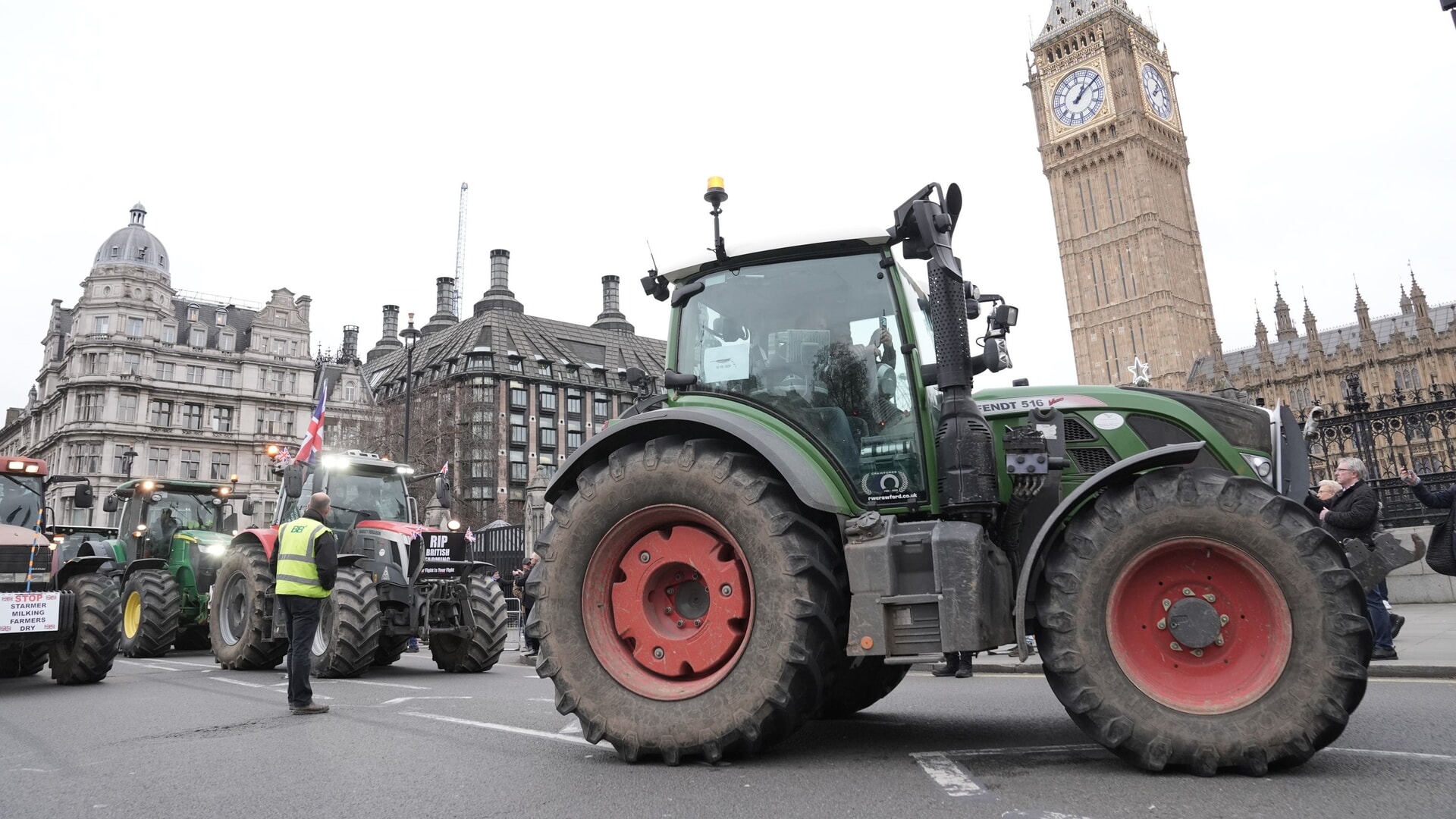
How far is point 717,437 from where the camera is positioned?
4.29 metres

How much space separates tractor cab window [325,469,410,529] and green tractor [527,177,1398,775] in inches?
292

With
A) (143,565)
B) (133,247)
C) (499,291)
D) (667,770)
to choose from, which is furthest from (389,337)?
(667,770)

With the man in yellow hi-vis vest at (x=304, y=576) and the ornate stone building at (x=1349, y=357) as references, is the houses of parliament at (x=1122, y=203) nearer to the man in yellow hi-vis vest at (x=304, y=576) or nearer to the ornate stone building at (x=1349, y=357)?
the ornate stone building at (x=1349, y=357)

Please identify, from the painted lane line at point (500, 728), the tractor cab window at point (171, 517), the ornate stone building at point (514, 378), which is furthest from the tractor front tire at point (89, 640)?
the ornate stone building at point (514, 378)

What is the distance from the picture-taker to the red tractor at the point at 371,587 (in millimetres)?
9984

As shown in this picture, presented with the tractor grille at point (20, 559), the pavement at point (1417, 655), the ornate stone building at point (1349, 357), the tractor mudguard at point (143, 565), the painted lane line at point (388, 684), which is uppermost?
the ornate stone building at point (1349, 357)

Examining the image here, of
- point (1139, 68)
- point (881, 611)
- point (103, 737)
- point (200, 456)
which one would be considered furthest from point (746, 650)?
point (1139, 68)

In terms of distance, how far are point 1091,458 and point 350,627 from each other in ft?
26.1

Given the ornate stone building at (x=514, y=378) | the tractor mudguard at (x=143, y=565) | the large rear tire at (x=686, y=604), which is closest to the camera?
the large rear tire at (x=686, y=604)

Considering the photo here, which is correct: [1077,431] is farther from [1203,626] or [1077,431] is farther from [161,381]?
[161,381]

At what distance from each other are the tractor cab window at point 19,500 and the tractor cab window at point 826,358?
31.1 ft

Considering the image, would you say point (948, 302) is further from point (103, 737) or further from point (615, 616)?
point (103, 737)

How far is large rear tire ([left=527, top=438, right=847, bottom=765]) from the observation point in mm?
3811

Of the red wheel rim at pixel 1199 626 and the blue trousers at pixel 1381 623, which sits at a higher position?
the red wheel rim at pixel 1199 626
